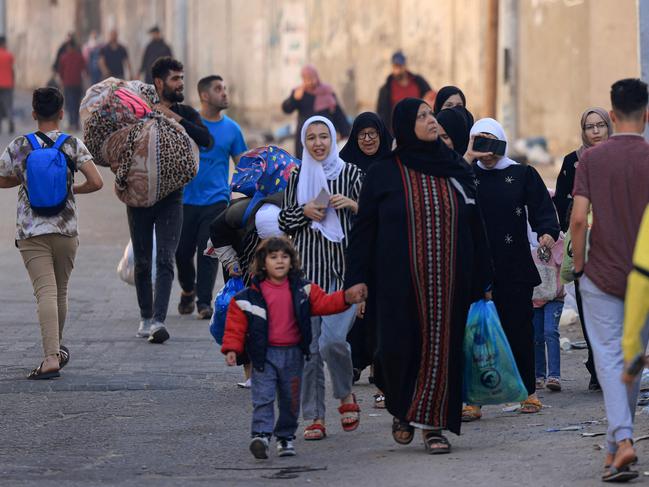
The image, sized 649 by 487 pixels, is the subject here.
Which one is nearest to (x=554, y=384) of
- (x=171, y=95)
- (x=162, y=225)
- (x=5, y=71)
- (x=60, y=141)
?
(x=162, y=225)

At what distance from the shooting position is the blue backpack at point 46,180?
924 cm

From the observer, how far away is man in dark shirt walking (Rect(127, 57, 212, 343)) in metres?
10.8

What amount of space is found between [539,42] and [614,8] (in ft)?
8.09

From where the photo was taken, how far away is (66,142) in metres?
9.38

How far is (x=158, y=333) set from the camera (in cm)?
1084

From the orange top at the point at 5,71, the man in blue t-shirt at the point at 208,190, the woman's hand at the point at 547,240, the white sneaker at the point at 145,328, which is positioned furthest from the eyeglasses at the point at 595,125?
the orange top at the point at 5,71

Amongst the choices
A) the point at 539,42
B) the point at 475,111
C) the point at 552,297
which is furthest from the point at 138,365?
the point at 475,111

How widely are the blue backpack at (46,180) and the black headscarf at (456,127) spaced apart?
216 cm

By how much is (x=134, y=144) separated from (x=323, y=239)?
2815mm

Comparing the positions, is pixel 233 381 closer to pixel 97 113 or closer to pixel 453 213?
pixel 97 113

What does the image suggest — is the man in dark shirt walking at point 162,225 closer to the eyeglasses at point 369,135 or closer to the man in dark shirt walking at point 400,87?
the eyeglasses at point 369,135

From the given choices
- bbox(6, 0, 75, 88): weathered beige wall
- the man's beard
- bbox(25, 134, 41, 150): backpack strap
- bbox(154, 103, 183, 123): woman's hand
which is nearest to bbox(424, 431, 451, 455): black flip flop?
bbox(25, 134, 41, 150): backpack strap

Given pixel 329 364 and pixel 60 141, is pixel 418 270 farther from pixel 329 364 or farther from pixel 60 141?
pixel 60 141

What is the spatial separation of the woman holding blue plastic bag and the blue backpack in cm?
248
